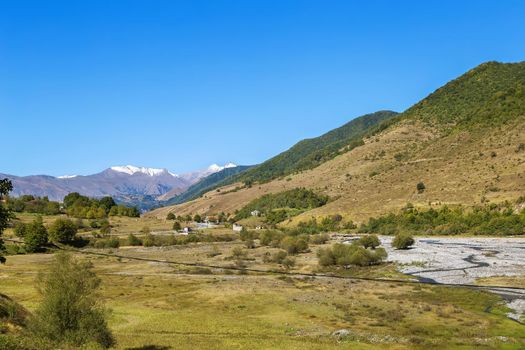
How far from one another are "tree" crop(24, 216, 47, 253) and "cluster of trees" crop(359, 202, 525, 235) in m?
85.6

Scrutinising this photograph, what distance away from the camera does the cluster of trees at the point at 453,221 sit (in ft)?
373

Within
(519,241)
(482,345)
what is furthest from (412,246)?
(482,345)

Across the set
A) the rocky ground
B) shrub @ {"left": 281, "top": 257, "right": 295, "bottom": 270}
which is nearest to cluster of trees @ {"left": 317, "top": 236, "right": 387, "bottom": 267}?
the rocky ground

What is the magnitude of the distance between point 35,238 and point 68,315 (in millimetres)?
103954

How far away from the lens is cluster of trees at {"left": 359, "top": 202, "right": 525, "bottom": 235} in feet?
373

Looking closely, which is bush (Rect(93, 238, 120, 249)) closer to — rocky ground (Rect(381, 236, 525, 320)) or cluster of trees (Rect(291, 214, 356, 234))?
cluster of trees (Rect(291, 214, 356, 234))

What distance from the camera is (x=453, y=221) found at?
12556cm

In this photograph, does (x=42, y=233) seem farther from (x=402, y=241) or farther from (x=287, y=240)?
(x=402, y=241)

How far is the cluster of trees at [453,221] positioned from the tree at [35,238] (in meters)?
85.6

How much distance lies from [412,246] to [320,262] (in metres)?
28.2

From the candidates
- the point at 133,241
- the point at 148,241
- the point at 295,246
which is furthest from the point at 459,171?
the point at 133,241

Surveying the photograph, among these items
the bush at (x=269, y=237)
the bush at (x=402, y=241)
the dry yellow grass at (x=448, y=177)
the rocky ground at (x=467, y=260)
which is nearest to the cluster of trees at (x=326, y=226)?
the dry yellow grass at (x=448, y=177)

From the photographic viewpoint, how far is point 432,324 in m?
45.5

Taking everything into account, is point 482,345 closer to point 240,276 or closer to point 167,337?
point 167,337
